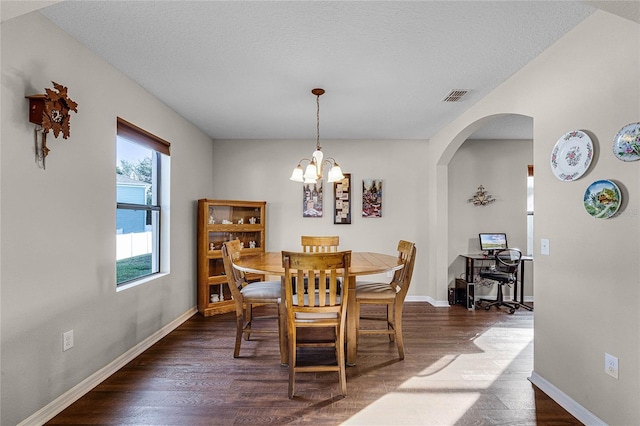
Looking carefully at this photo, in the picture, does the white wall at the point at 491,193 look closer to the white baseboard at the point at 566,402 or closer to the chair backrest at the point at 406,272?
the chair backrest at the point at 406,272

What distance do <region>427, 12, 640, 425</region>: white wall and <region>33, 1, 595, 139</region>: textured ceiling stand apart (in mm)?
255

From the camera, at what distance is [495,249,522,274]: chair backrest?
14.1ft

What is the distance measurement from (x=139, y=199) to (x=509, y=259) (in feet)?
15.2

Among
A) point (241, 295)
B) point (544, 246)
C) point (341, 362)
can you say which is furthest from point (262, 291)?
point (544, 246)

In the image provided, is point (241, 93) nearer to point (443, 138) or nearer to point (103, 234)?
point (103, 234)

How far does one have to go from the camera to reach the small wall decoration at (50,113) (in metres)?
1.84

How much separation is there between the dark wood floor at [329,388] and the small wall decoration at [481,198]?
2203 millimetres

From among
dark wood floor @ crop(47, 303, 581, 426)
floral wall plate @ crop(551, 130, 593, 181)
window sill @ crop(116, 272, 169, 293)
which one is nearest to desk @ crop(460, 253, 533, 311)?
dark wood floor @ crop(47, 303, 581, 426)

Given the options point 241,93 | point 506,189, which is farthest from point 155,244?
point 506,189

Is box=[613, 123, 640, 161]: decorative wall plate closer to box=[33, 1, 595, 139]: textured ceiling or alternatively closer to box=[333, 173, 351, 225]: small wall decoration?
box=[33, 1, 595, 139]: textured ceiling

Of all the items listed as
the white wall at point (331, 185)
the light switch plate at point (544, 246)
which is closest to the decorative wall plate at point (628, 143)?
the light switch plate at point (544, 246)

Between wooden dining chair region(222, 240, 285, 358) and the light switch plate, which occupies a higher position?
the light switch plate

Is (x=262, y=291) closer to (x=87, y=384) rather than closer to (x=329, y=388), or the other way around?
(x=329, y=388)

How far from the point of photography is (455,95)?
317 centimetres
